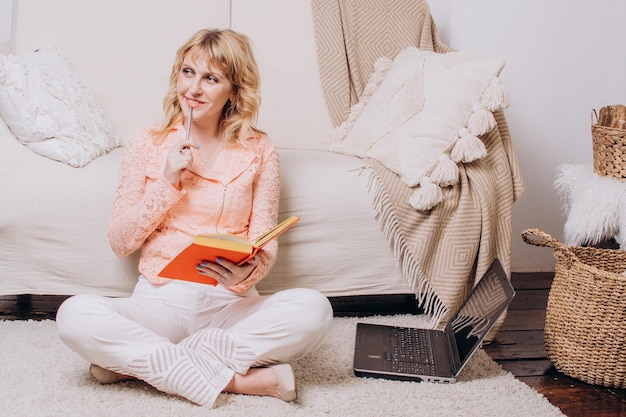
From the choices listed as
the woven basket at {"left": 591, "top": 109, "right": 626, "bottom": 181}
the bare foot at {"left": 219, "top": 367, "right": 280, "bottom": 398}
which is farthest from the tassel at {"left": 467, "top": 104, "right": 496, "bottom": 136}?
the bare foot at {"left": 219, "top": 367, "right": 280, "bottom": 398}

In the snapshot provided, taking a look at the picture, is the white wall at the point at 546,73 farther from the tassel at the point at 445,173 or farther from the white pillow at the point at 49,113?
the white pillow at the point at 49,113

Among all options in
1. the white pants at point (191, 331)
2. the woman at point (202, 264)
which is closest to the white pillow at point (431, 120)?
the woman at point (202, 264)

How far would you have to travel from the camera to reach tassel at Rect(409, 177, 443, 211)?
66.7 inches

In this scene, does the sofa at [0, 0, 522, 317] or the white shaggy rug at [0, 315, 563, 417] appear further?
the sofa at [0, 0, 522, 317]

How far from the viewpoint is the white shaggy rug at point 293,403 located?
4.00ft

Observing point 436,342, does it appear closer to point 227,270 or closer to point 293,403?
point 293,403

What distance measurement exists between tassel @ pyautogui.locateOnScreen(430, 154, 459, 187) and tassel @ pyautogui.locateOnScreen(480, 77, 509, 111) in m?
0.18

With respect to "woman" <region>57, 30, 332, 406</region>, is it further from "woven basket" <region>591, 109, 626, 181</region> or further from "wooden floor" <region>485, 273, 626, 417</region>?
"woven basket" <region>591, 109, 626, 181</region>

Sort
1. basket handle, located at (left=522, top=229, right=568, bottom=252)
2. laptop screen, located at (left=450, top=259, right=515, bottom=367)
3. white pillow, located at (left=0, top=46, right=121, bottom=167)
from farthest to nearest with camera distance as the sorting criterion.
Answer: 1. white pillow, located at (left=0, top=46, right=121, bottom=167)
2. basket handle, located at (left=522, top=229, right=568, bottom=252)
3. laptop screen, located at (left=450, top=259, right=515, bottom=367)

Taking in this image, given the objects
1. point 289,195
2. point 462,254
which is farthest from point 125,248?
point 462,254

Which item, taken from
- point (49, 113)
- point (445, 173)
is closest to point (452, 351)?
point (445, 173)

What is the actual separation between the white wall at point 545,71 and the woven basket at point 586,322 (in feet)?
3.04

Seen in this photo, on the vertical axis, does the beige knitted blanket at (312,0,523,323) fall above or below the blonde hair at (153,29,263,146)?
below

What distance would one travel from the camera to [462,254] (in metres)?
1.71
